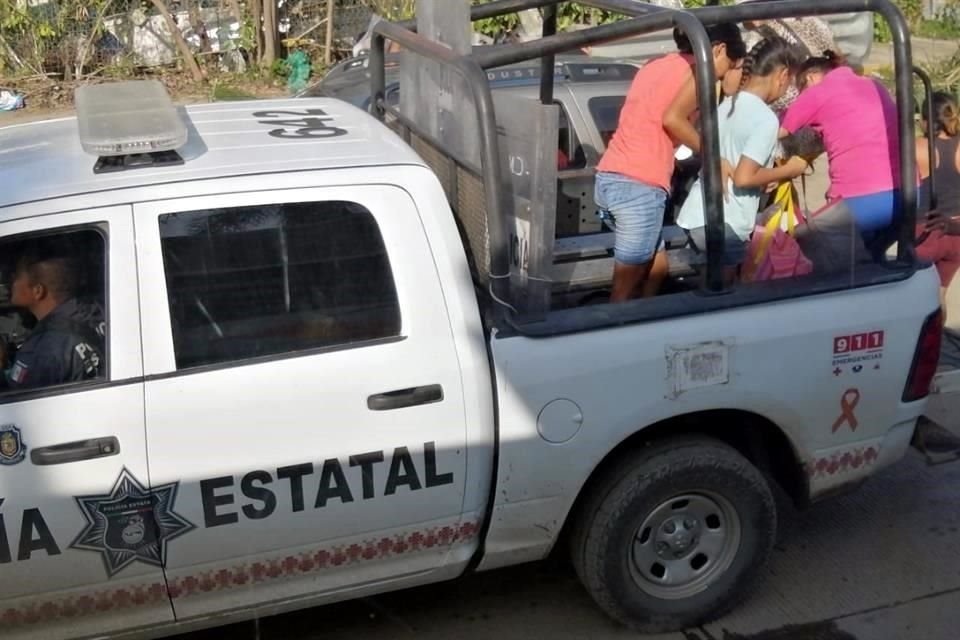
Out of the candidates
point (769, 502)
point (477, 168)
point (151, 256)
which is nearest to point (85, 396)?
point (151, 256)

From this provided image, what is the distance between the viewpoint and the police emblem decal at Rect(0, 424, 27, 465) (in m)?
3.22

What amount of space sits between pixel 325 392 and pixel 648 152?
1.72 meters

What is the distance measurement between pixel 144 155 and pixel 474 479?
1428 mm

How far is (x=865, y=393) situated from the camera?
4.08 metres

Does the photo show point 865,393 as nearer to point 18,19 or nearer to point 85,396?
point 85,396

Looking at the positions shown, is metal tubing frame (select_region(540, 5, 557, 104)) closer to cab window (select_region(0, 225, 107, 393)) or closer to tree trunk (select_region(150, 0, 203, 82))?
cab window (select_region(0, 225, 107, 393))

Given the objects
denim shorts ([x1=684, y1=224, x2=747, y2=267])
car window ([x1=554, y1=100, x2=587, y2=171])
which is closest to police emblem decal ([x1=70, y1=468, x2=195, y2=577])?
denim shorts ([x1=684, y1=224, x2=747, y2=267])

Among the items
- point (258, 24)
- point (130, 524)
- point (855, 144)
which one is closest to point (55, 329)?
point (130, 524)

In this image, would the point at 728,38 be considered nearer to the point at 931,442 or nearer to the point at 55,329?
the point at 931,442

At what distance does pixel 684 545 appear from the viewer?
410cm

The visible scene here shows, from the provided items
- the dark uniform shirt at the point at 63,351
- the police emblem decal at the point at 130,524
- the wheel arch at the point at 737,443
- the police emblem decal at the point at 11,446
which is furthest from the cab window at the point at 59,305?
the wheel arch at the point at 737,443

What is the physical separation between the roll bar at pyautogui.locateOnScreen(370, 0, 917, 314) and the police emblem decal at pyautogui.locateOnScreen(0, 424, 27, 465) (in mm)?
1430

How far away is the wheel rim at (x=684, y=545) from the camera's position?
404cm

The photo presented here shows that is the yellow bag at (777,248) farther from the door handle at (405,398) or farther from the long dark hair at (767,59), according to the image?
the door handle at (405,398)
